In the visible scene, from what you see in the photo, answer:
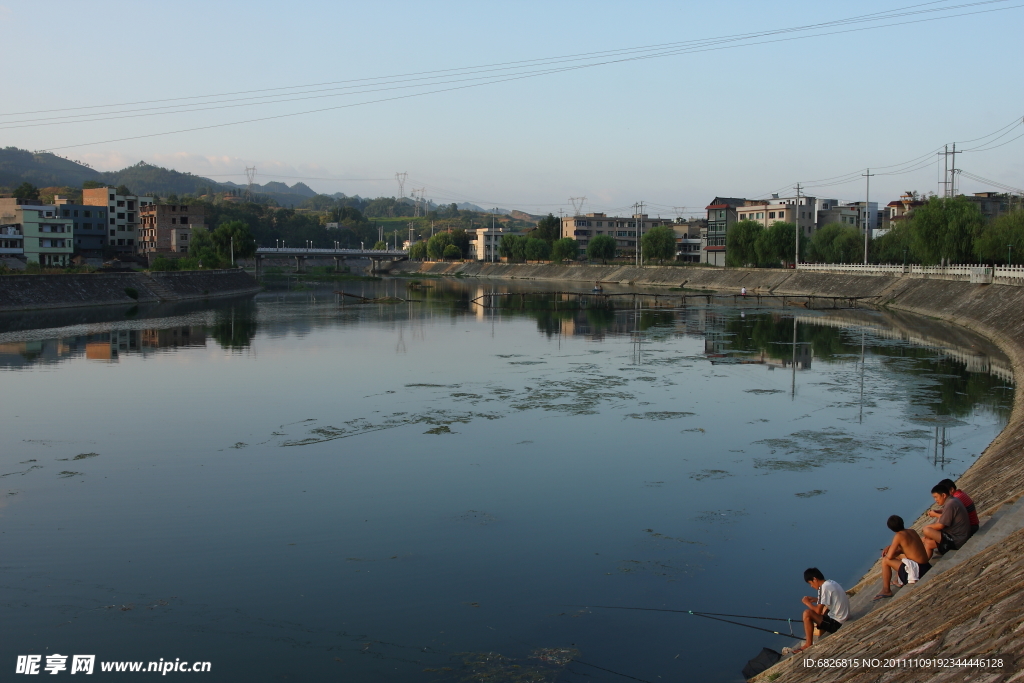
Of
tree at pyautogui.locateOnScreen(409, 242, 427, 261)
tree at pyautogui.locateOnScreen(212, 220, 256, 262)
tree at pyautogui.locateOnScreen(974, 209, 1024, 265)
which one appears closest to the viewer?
tree at pyautogui.locateOnScreen(974, 209, 1024, 265)

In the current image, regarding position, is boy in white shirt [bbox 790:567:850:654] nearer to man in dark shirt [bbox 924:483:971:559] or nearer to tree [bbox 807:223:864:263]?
man in dark shirt [bbox 924:483:971:559]

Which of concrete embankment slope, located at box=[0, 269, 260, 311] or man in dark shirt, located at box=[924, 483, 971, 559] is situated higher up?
concrete embankment slope, located at box=[0, 269, 260, 311]

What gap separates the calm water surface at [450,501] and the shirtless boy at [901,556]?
1194 mm

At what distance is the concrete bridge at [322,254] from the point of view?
11475 cm

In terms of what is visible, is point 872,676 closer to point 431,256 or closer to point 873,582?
point 873,582

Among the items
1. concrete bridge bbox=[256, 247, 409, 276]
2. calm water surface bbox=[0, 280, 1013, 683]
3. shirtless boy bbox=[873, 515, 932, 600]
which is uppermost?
concrete bridge bbox=[256, 247, 409, 276]

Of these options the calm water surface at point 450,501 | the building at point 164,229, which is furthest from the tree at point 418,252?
the calm water surface at point 450,501

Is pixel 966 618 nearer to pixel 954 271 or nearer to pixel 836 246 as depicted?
pixel 954 271

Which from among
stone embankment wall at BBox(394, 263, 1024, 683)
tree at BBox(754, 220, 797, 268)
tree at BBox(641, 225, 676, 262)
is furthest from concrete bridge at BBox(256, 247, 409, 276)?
stone embankment wall at BBox(394, 263, 1024, 683)

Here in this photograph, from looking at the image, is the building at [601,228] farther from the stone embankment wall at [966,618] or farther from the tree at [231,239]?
the stone embankment wall at [966,618]

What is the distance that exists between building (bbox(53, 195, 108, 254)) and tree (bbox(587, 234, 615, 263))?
6526 cm

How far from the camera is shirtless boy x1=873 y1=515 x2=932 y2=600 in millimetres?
8141

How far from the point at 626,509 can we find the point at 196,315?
44.2m

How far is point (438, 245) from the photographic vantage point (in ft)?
483
